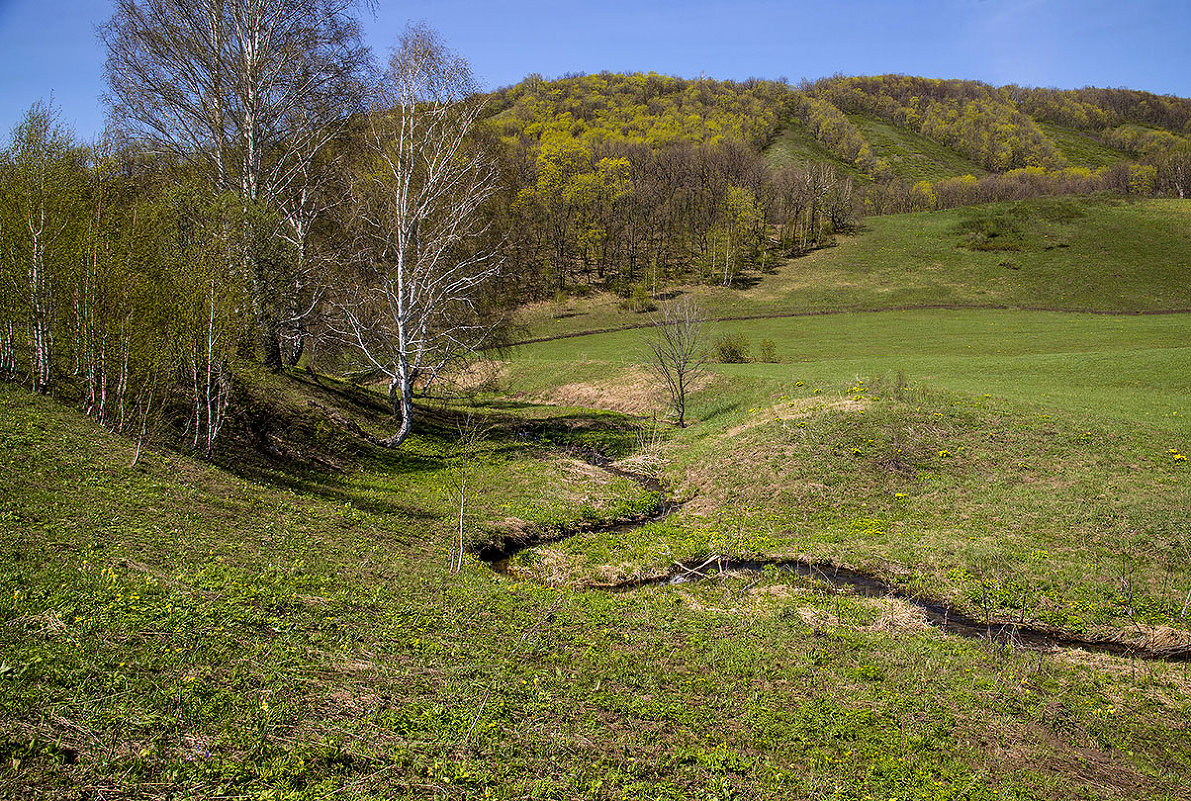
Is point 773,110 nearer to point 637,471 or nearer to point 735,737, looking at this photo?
point 637,471

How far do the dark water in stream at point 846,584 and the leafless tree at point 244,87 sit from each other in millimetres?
11562

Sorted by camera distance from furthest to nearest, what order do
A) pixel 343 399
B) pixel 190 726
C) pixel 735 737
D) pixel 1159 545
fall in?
pixel 343 399 < pixel 1159 545 < pixel 735 737 < pixel 190 726

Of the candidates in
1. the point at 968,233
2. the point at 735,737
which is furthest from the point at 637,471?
the point at 968,233

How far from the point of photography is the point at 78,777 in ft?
16.4

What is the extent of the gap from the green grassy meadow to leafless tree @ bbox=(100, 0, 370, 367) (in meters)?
6.24

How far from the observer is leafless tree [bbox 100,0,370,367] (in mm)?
20641

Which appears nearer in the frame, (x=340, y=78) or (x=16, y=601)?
(x=16, y=601)

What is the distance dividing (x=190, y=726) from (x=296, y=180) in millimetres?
24591

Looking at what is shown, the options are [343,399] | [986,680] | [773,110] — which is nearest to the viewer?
[986,680]

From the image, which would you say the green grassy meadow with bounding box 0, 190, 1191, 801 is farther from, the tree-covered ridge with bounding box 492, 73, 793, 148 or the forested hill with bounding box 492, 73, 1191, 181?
the forested hill with bounding box 492, 73, 1191, 181

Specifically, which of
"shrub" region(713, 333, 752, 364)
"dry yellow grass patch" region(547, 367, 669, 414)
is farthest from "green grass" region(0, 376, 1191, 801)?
"shrub" region(713, 333, 752, 364)

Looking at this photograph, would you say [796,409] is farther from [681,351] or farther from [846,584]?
[846,584]

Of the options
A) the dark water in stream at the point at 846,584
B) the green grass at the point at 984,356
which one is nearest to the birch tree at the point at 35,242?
the dark water in stream at the point at 846,584

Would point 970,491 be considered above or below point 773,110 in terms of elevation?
below
